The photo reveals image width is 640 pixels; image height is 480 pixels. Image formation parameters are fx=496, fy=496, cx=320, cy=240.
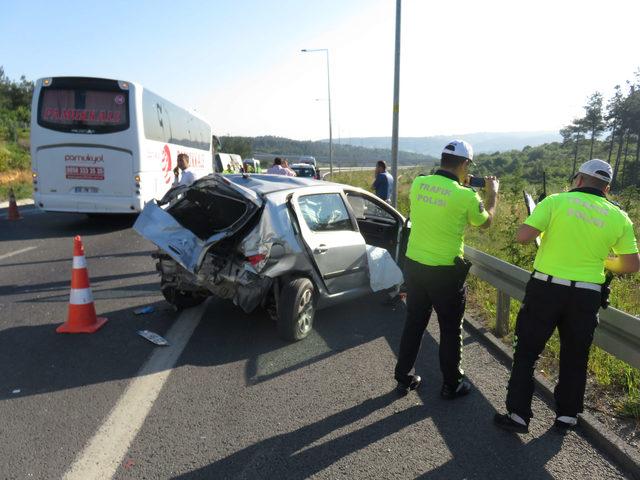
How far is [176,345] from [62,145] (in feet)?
29.0

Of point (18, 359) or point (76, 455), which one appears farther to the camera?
point (18, 359)

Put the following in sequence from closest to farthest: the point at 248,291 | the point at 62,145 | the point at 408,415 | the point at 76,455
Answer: the point at 76,455
the point at 408,415
the point at 248,291
the point at 62,145

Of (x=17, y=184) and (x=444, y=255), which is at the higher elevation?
(x=444, y=255)

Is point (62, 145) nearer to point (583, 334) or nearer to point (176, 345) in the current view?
point (176, 345)

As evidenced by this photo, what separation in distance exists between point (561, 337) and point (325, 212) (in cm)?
277

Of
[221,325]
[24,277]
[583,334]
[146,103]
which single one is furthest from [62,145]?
[583,334]

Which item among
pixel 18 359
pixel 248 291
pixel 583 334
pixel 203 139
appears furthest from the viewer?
pixel 203 139

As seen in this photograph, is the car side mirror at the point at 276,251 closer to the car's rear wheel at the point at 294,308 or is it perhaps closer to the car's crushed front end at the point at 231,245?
the car's crushed front end at the point at 231,245

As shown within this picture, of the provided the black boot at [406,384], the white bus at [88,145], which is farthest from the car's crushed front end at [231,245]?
the white bus at [88,145]

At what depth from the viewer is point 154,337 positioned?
4.92 m

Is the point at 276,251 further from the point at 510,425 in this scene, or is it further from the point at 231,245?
the point at 510,425

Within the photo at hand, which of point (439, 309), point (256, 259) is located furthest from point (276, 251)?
point (439, 309)

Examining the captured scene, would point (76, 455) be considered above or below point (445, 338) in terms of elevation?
below

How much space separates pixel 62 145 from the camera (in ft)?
37.9
